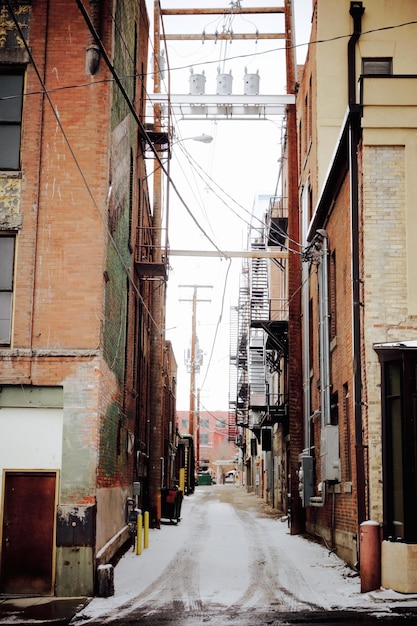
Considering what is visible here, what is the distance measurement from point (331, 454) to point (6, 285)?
22.7 ft

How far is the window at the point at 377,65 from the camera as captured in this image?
69.2 feet

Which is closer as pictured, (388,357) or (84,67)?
(388,357)

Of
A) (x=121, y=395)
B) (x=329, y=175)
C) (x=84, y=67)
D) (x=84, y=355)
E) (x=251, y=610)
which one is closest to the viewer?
(x=251, y=610)

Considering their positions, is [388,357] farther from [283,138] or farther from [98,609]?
[283,138]

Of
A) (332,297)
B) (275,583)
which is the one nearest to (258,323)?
(332,297)

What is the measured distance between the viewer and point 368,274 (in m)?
13.6

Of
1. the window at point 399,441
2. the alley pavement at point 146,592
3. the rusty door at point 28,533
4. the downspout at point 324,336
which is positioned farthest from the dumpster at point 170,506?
the window at point 399,441

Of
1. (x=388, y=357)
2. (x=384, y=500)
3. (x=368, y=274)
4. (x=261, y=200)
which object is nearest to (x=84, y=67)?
(x=368, y=274)

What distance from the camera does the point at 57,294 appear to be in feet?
44.8

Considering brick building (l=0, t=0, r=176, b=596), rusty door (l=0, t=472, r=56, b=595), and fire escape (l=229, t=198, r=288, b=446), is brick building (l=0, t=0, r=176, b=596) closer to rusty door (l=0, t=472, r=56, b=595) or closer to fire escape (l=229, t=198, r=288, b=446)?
rusty door (l=0, t=472, r=56, b=595)

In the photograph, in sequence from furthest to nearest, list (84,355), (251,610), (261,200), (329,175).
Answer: (261,200)
(329,175)
(84,355)
(251,610)

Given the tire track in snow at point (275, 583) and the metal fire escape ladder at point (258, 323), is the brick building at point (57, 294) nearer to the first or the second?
the tire track in snow at point (275, 583)

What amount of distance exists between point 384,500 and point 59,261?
6668 mm

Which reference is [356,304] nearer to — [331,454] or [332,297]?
[331,454]
